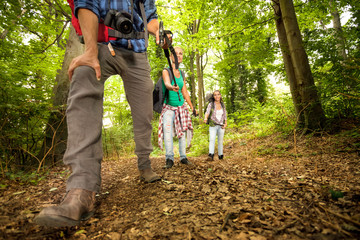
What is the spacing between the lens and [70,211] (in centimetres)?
121

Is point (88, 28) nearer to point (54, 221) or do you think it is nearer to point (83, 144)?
point (83, 144)

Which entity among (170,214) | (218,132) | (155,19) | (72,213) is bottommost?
(170,214)

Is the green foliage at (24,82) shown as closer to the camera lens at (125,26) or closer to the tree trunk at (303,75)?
the camera lens at (125,26)

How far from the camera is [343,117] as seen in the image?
14.1 ft

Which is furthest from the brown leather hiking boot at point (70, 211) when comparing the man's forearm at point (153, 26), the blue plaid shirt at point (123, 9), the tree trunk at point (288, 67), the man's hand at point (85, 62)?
the tree trunk at point (288, 67)

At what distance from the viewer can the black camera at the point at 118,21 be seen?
178 cm

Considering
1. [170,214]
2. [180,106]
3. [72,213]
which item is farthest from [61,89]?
[170,214]

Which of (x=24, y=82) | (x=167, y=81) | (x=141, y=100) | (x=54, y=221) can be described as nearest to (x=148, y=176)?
(x=141, y=100)

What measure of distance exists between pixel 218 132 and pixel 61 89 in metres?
4.58

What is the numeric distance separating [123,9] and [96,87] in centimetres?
94

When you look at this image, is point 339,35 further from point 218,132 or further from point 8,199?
point 8,199

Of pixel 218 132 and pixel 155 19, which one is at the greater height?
pixel 155 19

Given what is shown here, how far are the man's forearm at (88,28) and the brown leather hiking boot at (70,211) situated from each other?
1.22 m

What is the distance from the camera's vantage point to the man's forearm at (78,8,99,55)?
5.23ft
